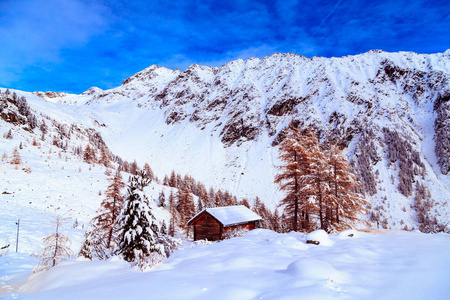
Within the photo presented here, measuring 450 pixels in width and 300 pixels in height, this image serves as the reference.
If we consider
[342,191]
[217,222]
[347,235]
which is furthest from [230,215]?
[347,235]

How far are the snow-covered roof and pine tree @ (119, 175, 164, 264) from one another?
17.3 m

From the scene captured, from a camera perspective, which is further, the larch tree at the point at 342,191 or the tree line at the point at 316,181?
the larch tree at the point at 342,191

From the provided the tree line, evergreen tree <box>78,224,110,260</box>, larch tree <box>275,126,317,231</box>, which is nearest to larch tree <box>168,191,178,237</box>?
the tree line

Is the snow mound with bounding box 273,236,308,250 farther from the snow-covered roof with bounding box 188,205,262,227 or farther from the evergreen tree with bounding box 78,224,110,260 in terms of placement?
the snow-covered roof with bounding box 188,205,262,227

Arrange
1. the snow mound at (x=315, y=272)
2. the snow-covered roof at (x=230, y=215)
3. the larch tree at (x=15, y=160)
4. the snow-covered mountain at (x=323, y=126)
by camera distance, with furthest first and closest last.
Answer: the snow-covered mountain at (x=323, y=126), the larch tree at (x=15, y=160), the snow-covered roof at (x=230, y=215), the snow mound at (x=315, y=272)

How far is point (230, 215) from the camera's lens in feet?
98.5

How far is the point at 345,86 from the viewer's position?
447 feet

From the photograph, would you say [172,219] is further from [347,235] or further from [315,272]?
[315,272]

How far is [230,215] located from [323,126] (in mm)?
107489

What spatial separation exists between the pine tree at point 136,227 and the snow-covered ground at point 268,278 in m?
3.53

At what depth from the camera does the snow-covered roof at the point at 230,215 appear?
28.0m

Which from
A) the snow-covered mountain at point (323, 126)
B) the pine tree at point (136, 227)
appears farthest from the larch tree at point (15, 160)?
the snow-covered mountain at point (323, 126)

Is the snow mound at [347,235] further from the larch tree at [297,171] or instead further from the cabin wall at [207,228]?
the cabin wall at [207,228]

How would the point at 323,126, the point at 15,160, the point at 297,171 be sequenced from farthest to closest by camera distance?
the point at 323,126 → the point at 15,160 → the point at 297,171
